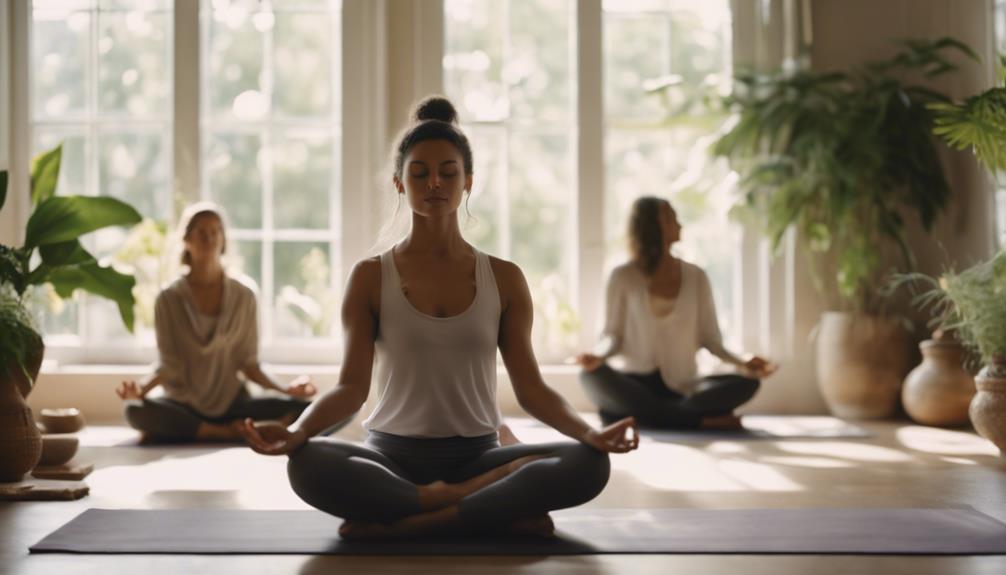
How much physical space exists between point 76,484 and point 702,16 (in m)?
3.88

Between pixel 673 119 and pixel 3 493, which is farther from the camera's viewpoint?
pixel 673 119

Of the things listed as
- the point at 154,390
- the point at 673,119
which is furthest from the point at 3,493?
the point at 673,119

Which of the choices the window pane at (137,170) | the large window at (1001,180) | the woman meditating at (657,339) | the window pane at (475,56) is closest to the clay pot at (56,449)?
the woman meditating at (657,339)

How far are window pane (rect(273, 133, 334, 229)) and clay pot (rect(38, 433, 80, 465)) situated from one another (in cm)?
228

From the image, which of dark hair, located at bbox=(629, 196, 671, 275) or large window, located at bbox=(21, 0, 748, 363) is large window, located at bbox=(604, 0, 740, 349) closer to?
large window, located at bbox=(21, 0, 748, 363)

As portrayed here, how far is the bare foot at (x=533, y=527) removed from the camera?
2.75m

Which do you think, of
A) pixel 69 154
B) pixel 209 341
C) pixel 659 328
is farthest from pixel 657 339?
pixel 69 154

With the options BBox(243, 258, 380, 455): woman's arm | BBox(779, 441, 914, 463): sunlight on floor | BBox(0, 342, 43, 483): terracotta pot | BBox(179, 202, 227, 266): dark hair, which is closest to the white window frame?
BBox(179, 202, 227, 266): dark hair

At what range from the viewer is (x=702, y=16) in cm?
597

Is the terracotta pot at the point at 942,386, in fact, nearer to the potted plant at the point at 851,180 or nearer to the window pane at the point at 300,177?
the potted plant at the point at 851,180

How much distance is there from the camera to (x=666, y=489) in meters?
3.53

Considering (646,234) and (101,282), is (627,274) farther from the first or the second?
(101,282)

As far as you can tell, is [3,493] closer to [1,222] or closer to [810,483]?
[810,483]

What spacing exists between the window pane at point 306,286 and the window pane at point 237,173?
0.27 metres
